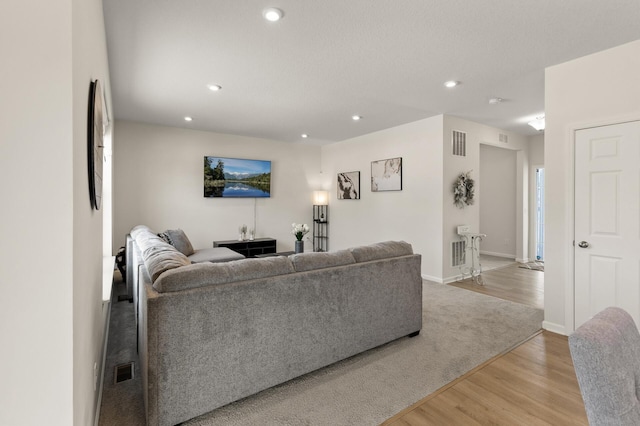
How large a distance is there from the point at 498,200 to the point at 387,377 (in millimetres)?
6245

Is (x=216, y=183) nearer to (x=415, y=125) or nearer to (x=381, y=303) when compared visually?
(x=415, y=125)

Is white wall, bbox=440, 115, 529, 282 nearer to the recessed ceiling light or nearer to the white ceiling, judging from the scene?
the white ceiling

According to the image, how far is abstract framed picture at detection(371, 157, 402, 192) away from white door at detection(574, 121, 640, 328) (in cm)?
276

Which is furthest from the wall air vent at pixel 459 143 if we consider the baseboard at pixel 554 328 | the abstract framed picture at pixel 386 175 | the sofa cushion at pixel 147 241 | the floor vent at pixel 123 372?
the floor vent at pixel 123 372

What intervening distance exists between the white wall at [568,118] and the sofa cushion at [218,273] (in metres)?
2.81

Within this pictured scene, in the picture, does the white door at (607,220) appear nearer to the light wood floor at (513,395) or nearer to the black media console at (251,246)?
the light wood floor at (513,395)

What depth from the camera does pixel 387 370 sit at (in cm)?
236

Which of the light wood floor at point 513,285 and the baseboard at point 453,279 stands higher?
the baseboard at point 453,279

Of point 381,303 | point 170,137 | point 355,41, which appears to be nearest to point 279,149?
point 170,137

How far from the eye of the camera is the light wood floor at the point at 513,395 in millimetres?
1852

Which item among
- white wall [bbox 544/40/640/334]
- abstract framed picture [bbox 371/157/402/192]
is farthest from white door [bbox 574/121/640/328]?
abstract framed picture [bbox 371/157/402/192]

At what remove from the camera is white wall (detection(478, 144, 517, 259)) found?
686 cm

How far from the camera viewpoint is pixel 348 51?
9.31 feet

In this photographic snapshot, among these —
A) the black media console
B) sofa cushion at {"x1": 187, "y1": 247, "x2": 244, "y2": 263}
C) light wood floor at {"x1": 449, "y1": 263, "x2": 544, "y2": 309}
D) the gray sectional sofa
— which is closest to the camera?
the gray sectional sofa
